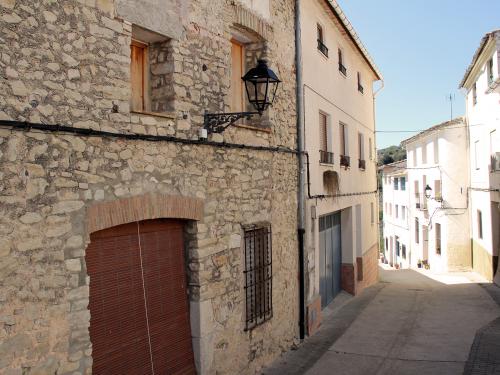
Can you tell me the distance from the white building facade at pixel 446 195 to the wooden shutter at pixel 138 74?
61.0 ft

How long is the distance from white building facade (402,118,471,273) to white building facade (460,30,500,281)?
678 millimetres

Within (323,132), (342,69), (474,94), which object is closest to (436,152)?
(474,94)

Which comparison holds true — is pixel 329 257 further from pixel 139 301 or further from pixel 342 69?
pixel 139 301

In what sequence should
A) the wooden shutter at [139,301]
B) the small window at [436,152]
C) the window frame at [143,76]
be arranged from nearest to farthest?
1. the wooden shutter at [139,301]
2. the window frame at [143,76]
3. the small window at [436,152]

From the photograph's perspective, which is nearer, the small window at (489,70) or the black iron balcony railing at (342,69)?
the black iron balcony railing at (342,69)

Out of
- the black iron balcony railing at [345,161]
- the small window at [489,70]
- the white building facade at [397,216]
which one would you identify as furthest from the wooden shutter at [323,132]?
the white building facade at [397,216]

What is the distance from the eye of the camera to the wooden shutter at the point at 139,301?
193 inches

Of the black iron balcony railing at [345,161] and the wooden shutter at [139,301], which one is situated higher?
the black iron balcony railing at [345,161]

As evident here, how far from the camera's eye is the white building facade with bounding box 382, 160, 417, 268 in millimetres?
32844

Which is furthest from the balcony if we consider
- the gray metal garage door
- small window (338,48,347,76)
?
small window (338,48,347,76)

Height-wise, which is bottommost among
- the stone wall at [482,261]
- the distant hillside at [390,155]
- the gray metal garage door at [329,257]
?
the stone wall at [482,261]

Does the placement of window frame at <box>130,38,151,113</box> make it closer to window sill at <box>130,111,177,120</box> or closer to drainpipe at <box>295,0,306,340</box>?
window sill at <box>130,111,177,120</box>

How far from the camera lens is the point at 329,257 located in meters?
12.6

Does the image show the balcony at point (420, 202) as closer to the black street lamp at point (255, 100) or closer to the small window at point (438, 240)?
the small window at point (438, 240)
